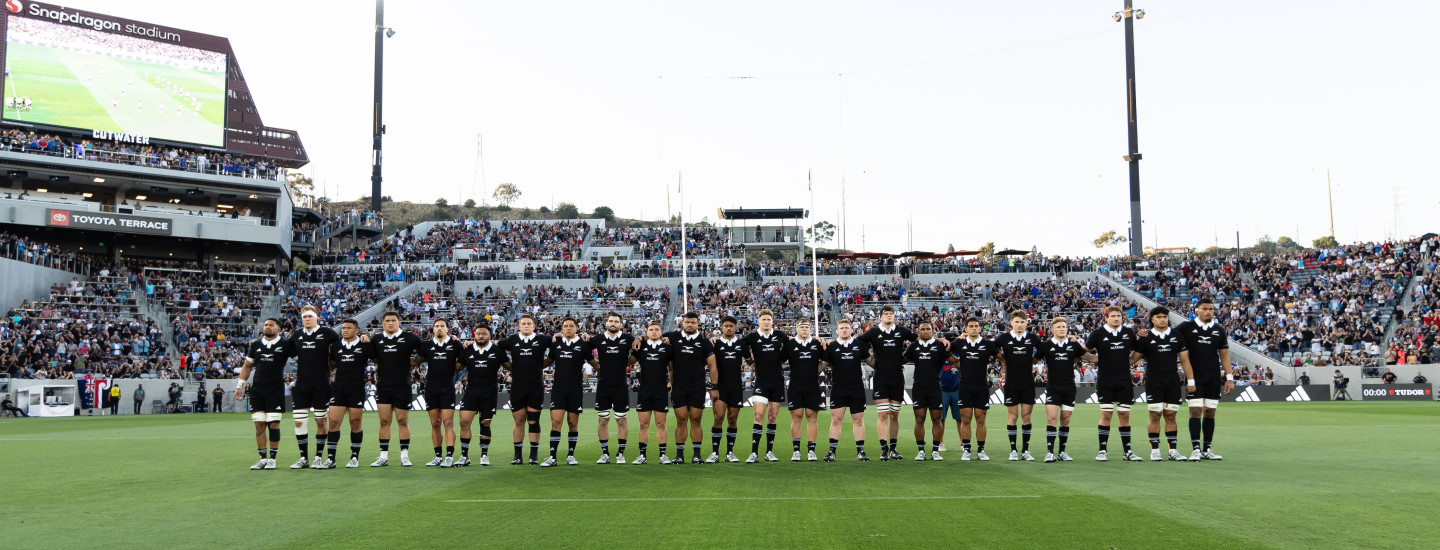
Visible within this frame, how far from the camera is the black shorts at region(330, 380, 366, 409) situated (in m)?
13.6

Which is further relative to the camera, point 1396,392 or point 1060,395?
point 1396,392

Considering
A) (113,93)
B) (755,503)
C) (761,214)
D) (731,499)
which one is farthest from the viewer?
(761,214)

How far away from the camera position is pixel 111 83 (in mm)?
53531

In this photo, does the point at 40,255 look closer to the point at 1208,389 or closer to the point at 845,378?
the point at 845,378

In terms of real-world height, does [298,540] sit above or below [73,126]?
below

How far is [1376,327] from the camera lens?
41.4 m

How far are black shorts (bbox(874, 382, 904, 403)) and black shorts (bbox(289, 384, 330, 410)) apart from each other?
→ 762cm

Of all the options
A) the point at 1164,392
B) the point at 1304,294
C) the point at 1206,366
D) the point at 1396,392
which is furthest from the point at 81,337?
the point at 1304,294

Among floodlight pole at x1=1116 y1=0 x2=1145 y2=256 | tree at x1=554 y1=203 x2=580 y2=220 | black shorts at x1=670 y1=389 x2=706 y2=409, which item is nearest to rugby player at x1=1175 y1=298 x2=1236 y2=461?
black shorts at x1=670 y1=389 x2=706 y2=409

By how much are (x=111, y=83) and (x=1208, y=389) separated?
187 feet

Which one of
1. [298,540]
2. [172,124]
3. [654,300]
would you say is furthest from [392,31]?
[298,540]

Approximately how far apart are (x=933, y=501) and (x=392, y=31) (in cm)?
6589

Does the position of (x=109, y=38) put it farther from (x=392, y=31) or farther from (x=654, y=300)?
(x=654, y=300)

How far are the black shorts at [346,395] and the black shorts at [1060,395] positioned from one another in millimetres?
9378
